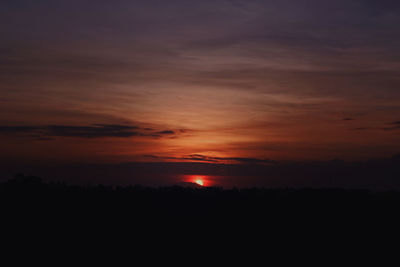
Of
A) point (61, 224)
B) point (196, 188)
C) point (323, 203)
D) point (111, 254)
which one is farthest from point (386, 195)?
point (61, 224)

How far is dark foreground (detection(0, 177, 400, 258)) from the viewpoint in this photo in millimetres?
17281

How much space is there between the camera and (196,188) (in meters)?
20.8

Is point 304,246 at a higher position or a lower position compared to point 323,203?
lower

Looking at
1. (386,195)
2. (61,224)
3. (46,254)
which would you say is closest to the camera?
(46,254)

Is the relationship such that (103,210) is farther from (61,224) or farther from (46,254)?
(46,254)

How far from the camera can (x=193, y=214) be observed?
18.8 metres

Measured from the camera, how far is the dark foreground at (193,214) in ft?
56.7

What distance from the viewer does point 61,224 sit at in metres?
17.2

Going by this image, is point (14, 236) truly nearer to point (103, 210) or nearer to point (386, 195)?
point (103, 210)

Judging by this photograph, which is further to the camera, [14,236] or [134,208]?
[134,208]

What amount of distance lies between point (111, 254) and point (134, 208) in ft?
8.36

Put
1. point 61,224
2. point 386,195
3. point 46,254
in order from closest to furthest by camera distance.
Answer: point 46,254 → point 61,224 → point 386,195

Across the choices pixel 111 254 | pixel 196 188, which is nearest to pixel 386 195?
pixel 196 188

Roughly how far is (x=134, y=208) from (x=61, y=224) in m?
2.86
